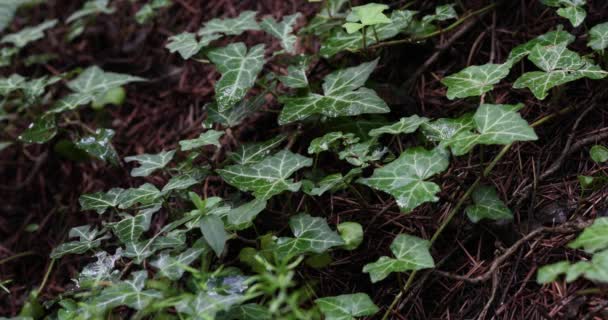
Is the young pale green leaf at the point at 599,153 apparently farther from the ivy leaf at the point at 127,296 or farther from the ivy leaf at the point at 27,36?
the ivy leaf at the point at 27,36

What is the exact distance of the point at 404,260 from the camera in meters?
1.85

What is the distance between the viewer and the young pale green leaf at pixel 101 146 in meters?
2.63

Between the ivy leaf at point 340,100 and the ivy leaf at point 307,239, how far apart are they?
0.42 metres

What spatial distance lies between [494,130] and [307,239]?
0.68 metres

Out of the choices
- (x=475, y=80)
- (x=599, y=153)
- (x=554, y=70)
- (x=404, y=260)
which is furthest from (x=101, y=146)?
(x=599, y=153)

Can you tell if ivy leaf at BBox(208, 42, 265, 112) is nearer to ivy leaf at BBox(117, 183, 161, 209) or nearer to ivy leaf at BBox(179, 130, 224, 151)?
ivy leaf at BBox(179, 130, 224, 151)

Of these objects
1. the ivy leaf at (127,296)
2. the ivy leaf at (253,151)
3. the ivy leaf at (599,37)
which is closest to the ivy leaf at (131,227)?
the ivy leaf at (127,296)

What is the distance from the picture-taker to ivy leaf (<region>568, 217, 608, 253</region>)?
1584 mm

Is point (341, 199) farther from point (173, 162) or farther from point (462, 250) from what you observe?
point (173, 162)

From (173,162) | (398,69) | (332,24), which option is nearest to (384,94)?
(398,69)

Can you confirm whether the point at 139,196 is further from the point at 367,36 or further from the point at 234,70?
the point at 367,36

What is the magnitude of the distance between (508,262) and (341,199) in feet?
2.09

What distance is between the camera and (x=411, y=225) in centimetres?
215

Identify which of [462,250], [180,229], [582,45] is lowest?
[462,250]
